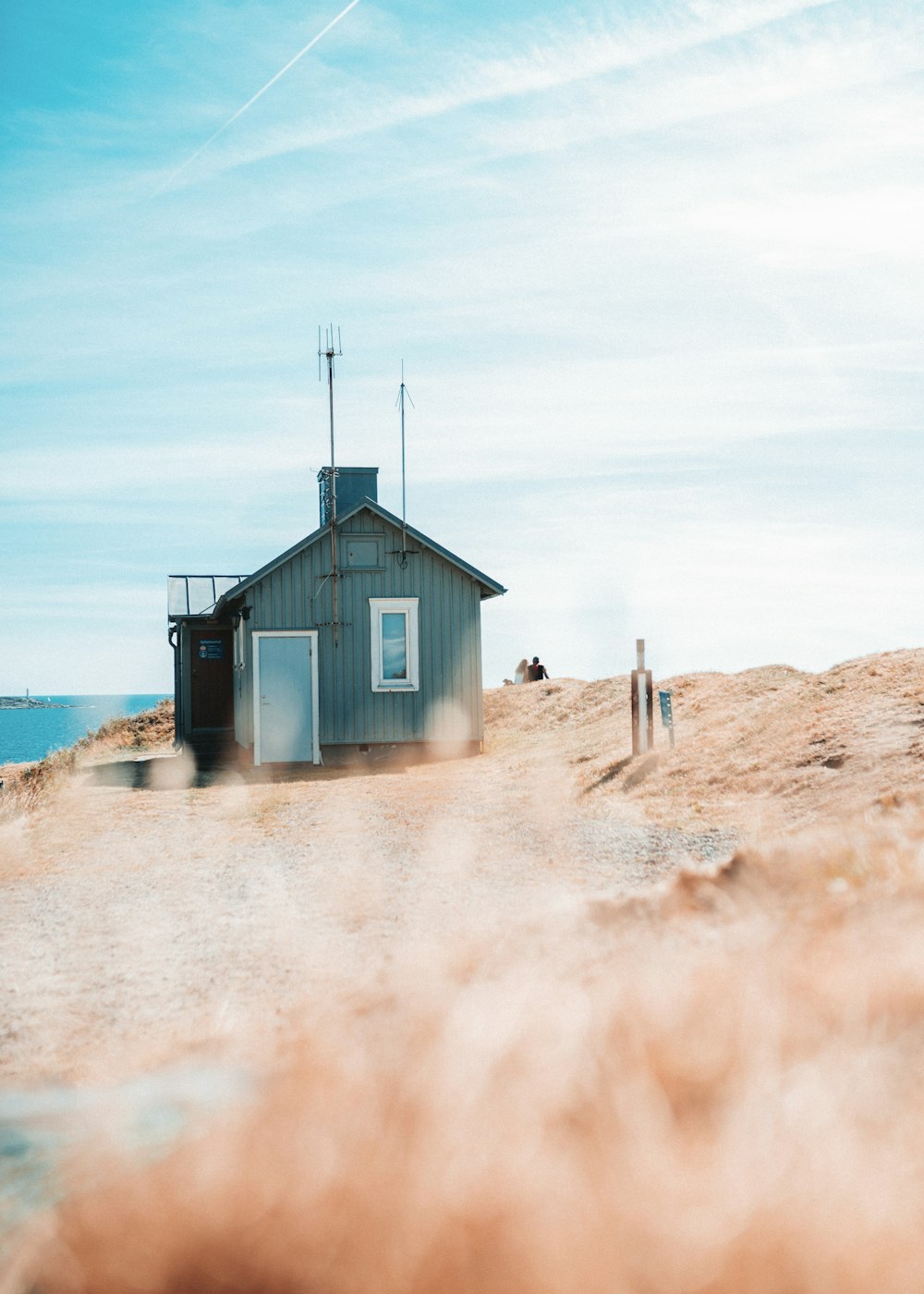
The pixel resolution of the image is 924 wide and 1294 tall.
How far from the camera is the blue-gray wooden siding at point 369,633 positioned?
20203 millimetres

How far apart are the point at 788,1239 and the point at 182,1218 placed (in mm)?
1832

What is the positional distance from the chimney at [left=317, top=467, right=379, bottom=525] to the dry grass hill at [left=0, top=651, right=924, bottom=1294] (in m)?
12.6

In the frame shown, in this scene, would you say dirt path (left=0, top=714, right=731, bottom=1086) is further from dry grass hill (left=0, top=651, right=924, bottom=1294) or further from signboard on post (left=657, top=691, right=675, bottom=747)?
signboard on post (left=657, top=691, right=675, bottom=747)

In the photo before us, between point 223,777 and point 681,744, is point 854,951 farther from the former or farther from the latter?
point 223,777

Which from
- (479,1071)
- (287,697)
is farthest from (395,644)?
(479,1071)

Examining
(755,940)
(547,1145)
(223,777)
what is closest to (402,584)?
(223,777)

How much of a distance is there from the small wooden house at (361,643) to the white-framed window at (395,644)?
18mm

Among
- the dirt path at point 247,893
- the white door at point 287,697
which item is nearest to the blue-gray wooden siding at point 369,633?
the white door at point 287,697

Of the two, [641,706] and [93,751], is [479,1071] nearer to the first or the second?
[641,706]

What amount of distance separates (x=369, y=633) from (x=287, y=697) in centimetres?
197

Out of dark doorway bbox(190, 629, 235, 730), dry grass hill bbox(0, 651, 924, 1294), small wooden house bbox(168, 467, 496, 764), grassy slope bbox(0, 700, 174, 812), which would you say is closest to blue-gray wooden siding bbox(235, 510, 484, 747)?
small wooden house bbox(168, 467, 496, 764)

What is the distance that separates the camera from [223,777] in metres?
19.3

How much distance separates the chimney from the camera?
21719 mm

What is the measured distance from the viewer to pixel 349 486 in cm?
2191
